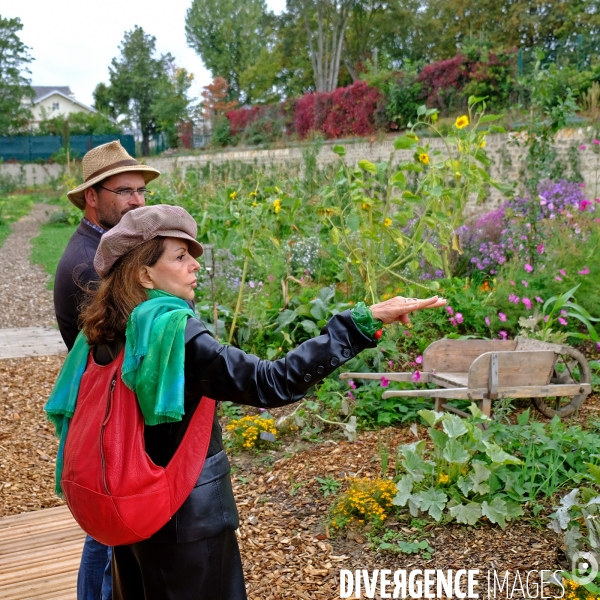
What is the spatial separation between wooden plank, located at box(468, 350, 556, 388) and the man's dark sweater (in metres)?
2.19

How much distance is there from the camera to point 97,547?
7.94ft

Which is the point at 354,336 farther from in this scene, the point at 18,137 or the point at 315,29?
the point at 18,137

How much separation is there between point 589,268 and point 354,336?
3.89 meters

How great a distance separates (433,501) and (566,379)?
1494mm

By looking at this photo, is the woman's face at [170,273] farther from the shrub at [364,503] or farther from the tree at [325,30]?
the tree at [325,30]

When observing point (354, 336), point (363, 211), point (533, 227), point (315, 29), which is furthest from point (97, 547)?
point (315, 29)

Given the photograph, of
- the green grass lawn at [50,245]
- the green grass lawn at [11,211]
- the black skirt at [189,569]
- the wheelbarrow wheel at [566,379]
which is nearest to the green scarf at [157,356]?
the black skirt at [189,569]

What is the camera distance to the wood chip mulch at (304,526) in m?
2.85

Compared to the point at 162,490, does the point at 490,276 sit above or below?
below

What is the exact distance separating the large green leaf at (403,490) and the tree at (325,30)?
98.1 ft

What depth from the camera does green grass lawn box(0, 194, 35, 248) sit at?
57.5ft

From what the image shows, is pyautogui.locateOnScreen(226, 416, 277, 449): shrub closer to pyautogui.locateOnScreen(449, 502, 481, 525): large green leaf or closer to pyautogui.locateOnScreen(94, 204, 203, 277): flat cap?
pyautogui.locateOnScreen(449, 502, 481, 525): large green leaf

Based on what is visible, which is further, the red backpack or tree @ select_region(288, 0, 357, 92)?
tree @ select_region(288, 0, 357, 92)

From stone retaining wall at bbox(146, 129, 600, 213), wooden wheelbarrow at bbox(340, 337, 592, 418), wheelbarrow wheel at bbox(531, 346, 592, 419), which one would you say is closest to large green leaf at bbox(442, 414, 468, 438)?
wooden wheelbarrow at bbox(340, 337, 592, 418)
